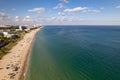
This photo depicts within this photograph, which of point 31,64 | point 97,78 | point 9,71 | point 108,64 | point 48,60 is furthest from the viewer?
point 48,60

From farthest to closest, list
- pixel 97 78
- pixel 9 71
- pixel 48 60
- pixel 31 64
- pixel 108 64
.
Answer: pixel 48 60 < pixel 31 64 < pixel 108 64 < pixel 9 71 < pixel 97 78

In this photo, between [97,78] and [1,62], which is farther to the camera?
[1,62]

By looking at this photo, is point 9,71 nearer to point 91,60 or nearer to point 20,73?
point 20,73

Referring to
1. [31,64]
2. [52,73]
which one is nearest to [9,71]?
[31,64]

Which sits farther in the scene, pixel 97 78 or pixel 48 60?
pixel 48 60

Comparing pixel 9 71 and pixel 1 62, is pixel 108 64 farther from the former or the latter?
pixel 1 62

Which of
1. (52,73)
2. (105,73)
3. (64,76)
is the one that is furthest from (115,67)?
(52,73)

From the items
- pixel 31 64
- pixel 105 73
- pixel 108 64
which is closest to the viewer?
pixel 105 73

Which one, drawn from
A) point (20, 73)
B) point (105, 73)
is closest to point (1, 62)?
point (20, 73)

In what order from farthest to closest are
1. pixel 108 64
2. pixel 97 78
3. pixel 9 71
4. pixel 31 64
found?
pixel 31 64
pixel 108 64
pixel 9 71
pixel 97 78
